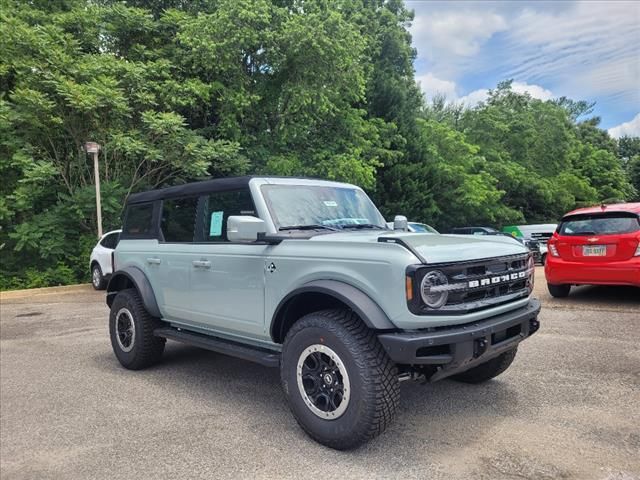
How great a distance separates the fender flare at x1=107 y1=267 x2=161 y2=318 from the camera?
5059 millimetres

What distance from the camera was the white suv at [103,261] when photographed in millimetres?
12219

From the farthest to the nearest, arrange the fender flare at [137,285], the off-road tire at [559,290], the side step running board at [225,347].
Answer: the off-road tire at [559,290], the fender flare at [137,285], the side step running board at [225,347]

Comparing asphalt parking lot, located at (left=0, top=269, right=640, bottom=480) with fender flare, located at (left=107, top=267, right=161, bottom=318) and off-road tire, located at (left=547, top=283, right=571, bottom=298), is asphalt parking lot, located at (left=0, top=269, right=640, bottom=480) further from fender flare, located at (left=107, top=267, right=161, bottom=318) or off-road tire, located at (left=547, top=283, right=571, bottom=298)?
off-road tire, located at (left=547, top=283, right=571, bottom=298)

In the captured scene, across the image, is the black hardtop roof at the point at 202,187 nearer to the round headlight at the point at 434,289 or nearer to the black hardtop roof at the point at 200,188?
the black hardtop roof at the point at 200,188

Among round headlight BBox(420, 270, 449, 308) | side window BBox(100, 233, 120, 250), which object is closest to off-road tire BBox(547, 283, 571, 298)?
round headlight BBox(420, 270, 449, 308)

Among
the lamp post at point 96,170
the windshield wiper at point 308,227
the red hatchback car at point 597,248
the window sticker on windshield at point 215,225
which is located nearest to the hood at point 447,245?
the windshield wiper at point 308,227

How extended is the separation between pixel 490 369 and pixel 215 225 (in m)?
2.81

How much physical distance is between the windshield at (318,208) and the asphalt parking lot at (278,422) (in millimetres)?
1573

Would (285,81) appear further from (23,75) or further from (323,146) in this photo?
(23,75)

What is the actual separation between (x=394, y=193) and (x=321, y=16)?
10.1m

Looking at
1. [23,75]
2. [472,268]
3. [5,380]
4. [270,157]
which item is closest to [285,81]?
[270,157]

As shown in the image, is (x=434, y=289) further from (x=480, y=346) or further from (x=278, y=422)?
(x=278, y=422)

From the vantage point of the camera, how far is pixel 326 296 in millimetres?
3561

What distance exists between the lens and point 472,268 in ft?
11.0
